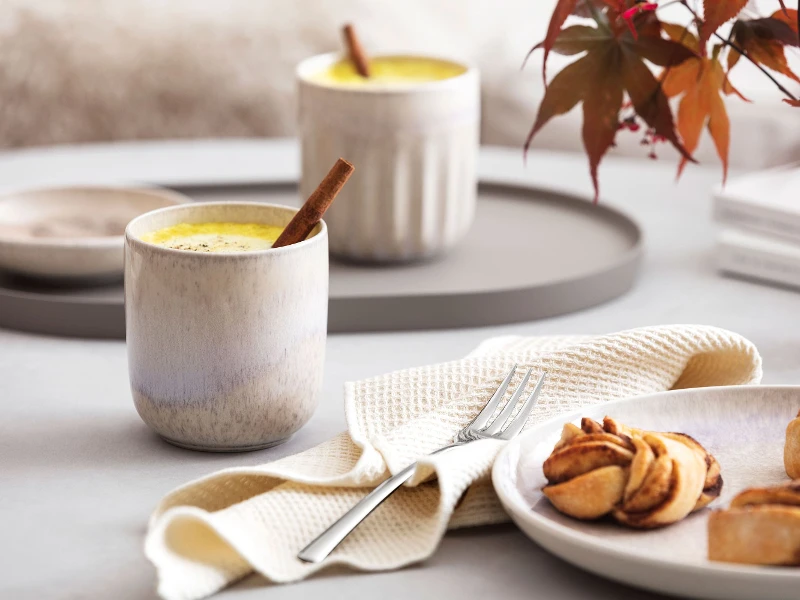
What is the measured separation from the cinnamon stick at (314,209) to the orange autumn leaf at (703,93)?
0.24 m

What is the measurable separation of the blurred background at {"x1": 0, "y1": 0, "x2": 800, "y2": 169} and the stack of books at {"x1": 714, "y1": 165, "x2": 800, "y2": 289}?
2.66 ft

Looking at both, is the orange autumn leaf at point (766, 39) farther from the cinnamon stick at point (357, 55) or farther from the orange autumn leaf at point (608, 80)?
the cinnamon stick at point (357, 55)

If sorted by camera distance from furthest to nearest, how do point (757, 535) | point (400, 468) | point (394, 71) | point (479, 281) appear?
point (394, 71) → point (479, 281) → point (400, 468) → point (757, 535)

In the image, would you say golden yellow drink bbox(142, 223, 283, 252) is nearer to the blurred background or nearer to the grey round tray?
the grey round tray

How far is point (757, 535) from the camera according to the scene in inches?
17.3

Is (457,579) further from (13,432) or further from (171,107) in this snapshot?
(171,107)

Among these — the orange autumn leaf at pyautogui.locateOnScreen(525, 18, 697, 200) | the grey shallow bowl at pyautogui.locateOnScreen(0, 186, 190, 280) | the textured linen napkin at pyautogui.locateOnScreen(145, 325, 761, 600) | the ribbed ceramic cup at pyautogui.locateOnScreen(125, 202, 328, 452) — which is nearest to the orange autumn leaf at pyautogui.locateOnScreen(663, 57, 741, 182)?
the orange autumn leaf at pyautogui.locateOnScreen(525, 18, 697, 200)

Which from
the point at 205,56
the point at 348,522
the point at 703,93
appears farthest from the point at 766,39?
the point at 205,56

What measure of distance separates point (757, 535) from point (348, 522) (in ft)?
0.56

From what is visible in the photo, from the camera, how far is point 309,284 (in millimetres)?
602

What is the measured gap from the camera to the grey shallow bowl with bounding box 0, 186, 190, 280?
824 mm

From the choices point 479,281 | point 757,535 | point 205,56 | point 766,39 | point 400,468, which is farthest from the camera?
point 205,56

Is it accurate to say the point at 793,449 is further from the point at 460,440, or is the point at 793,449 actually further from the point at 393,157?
the point at 393,157

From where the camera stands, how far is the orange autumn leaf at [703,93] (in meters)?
0.73
